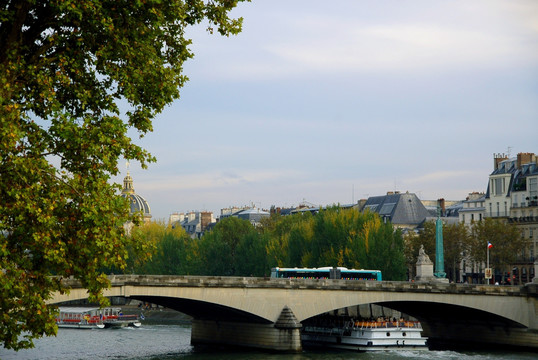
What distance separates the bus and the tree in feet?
183

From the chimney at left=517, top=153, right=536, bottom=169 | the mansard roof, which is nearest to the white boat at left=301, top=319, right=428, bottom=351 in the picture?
the chimney at left=517, top=153, right=536, bottom=169

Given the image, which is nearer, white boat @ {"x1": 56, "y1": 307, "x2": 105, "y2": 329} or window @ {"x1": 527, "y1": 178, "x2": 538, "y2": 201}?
white boat @ {"x1": 56, "y1": 307, "x2": 105, "y2": 329}

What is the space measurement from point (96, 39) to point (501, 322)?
5509 cm

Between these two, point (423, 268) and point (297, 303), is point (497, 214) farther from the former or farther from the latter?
point (297, 303)

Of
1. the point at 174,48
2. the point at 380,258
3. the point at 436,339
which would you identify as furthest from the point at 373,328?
the point at 174,48

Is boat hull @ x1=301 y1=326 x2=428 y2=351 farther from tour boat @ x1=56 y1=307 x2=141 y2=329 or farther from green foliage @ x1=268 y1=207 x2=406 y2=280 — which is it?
tour boat @ x1=56 y1=307 x2=141 y2=329

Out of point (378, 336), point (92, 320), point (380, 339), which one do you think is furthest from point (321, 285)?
point (92, 320)

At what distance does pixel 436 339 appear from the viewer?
77.0 metres

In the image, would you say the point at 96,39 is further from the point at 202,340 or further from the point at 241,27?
the point at 202,340

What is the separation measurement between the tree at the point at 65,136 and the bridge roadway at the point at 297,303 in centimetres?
3996

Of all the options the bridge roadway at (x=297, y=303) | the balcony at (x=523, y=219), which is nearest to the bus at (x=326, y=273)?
the bridge roadway at (x=297, y=303)

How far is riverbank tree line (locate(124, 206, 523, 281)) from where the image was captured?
9031 cm

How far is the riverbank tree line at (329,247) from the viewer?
90.3 metres

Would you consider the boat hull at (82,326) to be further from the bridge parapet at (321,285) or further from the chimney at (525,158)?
the chimney at (525,158)
